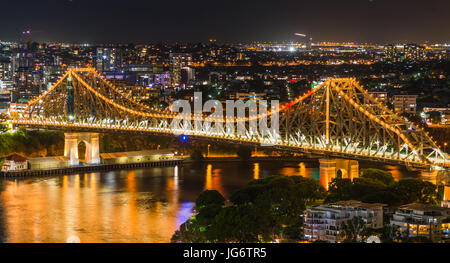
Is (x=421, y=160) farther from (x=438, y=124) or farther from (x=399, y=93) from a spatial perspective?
(x=399, y=93)

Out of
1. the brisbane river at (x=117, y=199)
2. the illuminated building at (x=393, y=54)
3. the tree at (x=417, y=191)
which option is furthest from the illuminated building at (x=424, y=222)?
the illuminated building at (x=393, y=54)

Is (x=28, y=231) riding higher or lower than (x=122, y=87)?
lower

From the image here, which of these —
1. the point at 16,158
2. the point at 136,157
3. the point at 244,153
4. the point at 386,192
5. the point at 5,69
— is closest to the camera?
the point at 386,192

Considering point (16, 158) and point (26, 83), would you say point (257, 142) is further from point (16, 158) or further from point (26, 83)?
point (26, 83)

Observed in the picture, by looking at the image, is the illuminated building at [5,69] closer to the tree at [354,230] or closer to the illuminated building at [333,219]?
the illuminated building at [333,219]
